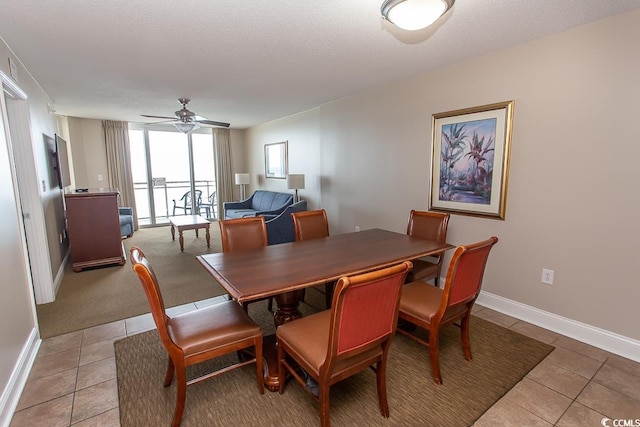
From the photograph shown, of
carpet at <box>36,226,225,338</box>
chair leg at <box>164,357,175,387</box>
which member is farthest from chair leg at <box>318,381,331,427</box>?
carpet at <box>36,226,225,338</box>

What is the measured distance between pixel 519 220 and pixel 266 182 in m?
5.54

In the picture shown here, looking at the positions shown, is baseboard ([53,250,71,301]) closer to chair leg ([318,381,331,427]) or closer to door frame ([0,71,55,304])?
door frame ([0,71,55,304])

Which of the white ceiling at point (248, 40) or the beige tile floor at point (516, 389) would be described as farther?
the white ceiling at point (248, 40)

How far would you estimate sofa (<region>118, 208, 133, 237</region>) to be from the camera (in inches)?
225

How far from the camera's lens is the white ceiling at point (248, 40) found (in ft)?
6.47

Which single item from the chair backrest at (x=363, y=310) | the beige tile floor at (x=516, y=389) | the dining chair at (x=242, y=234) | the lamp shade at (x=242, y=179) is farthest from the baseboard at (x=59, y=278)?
the lamp shade at (x=242, y=179)

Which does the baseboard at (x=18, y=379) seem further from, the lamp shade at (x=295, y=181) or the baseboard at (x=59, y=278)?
the lamp shade at (x=295, y=181)

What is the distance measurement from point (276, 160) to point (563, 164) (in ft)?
17.2

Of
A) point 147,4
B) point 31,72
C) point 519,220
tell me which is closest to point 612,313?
point 519,220

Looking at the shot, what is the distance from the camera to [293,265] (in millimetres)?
2035

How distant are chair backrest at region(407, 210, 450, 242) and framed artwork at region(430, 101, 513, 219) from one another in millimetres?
415

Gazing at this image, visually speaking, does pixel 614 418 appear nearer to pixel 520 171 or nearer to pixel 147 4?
pixel 520 171

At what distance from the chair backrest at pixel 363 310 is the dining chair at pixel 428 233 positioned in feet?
4.01

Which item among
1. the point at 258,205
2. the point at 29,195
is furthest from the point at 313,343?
the point at 258,205
